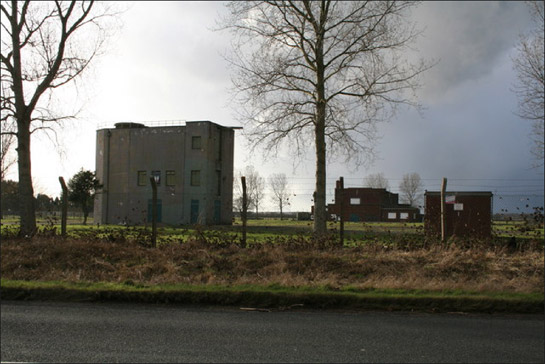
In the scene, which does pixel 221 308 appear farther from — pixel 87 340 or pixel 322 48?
pixel 322 48

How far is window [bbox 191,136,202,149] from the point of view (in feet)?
153

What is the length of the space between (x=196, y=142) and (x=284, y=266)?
126 feet

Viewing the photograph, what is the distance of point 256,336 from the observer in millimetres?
5922

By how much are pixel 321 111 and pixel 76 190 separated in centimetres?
3847

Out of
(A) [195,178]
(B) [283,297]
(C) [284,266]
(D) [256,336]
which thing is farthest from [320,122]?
(A) [195,178]

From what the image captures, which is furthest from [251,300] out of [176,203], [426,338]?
[176,203]

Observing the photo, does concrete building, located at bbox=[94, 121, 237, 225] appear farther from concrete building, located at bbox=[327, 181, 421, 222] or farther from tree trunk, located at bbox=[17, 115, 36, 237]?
tree trunk, located at bbox=[17, 115, 36, 237]

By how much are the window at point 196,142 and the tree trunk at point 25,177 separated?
99.1 feet

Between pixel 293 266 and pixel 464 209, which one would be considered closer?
pixel 293 266

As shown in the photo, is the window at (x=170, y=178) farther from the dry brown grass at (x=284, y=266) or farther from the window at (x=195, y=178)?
the dry brown grass at (x=284, y=266)

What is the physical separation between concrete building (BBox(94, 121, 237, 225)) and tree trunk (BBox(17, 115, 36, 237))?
27633mm

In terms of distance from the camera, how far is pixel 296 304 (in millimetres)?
7559

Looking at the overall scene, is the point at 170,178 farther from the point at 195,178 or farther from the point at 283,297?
the point at 283,297

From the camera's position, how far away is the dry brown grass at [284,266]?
872 cm
